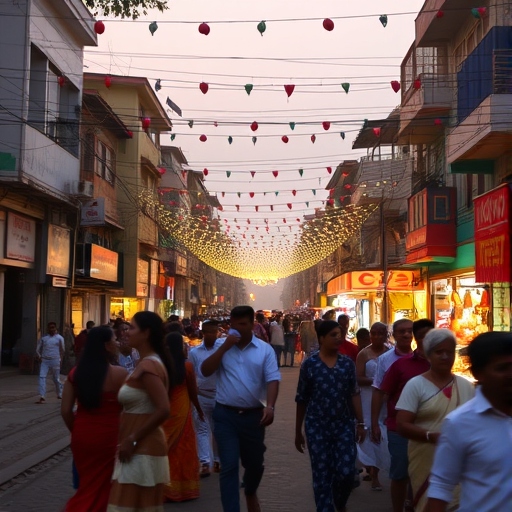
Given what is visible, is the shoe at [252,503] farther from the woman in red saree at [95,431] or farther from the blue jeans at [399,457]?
the woman in red saree at [95,431]

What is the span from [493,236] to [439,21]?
857 cm

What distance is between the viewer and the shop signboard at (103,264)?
33719mm

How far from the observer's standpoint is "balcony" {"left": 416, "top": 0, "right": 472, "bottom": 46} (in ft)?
78.4

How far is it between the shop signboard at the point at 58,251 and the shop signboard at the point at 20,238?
68cm

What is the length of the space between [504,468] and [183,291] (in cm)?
7050

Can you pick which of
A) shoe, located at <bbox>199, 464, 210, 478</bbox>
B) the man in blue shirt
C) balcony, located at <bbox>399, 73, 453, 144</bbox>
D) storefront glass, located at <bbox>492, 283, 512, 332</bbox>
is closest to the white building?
balcony, located at <bbox>399, 73, 453, 144</bbox>

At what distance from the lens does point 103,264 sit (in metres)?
35.9

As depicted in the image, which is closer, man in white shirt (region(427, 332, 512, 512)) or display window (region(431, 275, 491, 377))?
man in white shirt (region(427, 332, 512, 512))

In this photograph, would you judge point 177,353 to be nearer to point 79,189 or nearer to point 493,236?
point 493,236

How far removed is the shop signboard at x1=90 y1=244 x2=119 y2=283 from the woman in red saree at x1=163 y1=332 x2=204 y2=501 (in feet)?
79.3

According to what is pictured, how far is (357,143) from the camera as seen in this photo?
48.6m

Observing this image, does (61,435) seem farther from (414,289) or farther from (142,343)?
(414,289)

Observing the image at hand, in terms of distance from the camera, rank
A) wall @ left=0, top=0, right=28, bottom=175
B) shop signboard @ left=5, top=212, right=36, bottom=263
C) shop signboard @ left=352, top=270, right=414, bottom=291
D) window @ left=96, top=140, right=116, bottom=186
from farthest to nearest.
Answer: window @ left=96, top=140, right=116, bottom=186, shop signboard @ left=352, top=270, right=414, bottom=291, shop signboard @ left=5, top=212, right=36, bottom=263, wall @ left=0, top=0, right=28, bottom=175

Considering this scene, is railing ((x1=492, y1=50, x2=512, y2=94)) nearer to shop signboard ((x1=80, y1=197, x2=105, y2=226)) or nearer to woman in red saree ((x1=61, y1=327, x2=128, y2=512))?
woman in red saree ((x1=61, y1=327, x2=128, y2=512))
